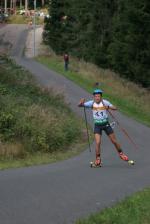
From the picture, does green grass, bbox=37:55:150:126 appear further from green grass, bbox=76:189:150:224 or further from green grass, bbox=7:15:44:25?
green grass, bbox=7:15:44:25

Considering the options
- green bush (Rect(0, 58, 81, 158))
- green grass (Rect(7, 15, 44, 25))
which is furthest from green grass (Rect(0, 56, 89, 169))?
green grass (Rect(7, 15, 44, 25))

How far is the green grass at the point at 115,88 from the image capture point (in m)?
32.9

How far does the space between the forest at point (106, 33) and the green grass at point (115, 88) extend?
1149 mm

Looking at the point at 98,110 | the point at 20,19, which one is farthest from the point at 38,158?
the point at 20,19

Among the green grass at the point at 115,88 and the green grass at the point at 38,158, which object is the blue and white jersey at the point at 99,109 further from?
the green grass at the point at 115,88

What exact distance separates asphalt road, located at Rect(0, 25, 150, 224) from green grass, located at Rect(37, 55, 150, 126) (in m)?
12.7

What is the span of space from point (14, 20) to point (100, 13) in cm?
8278

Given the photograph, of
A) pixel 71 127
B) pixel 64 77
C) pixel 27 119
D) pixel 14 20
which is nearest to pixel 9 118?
pixel 27 119

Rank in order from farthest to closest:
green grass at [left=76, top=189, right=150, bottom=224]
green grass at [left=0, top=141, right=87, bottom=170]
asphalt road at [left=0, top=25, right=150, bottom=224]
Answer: green grass at [left=0, top=141, right=87, bottom=170], asphalt road at [left=0, top=25, right=150, bottom=224], green grass at [left=76, top=189, right=150, bottom=224]

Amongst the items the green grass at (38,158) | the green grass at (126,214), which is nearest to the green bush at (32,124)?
the green grass at (38,158)

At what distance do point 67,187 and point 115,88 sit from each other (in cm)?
3021

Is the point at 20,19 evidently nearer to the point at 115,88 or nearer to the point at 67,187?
the point at 115,88

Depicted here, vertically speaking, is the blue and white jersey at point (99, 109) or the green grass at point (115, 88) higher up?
the blue and white jersey at point (99, 109)

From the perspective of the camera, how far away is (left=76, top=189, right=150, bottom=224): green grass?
885 cm
